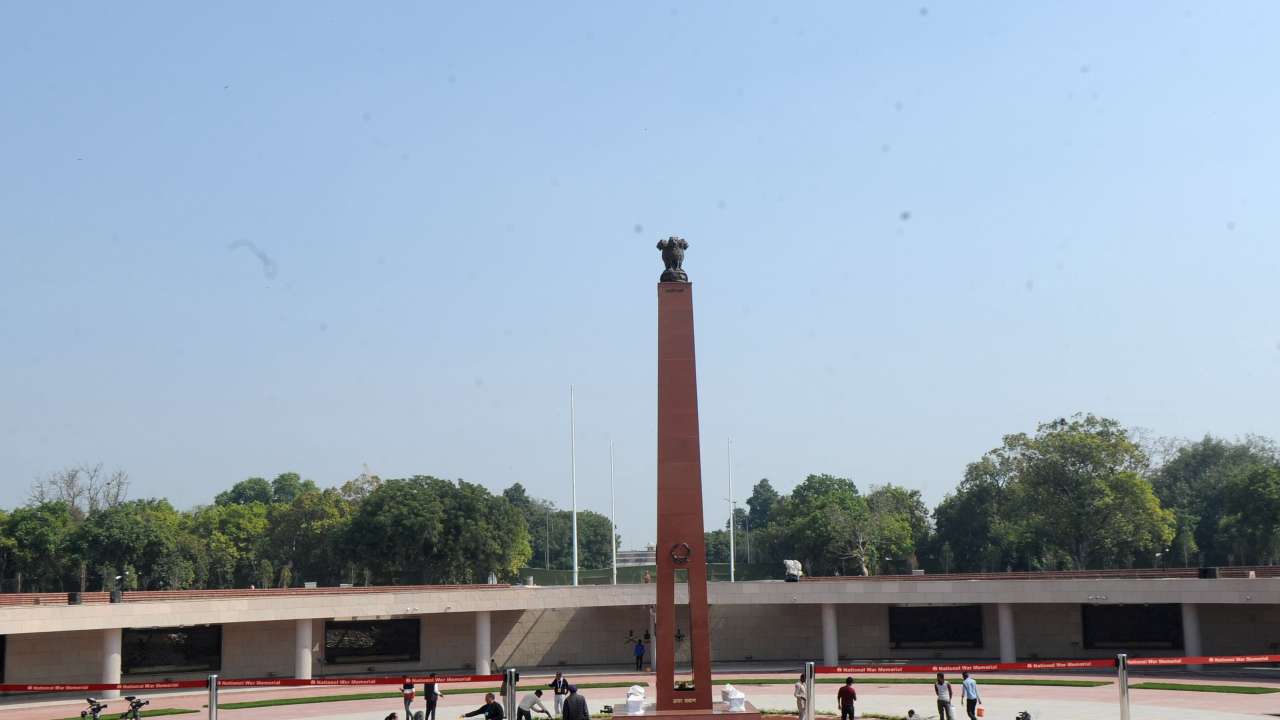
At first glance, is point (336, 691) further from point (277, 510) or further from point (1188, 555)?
point (1188, 555)

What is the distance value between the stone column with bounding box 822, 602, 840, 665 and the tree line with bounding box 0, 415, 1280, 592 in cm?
2514

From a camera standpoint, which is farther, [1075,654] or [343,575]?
[343,575]

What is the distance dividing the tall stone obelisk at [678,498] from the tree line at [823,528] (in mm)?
43748

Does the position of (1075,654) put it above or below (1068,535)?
below

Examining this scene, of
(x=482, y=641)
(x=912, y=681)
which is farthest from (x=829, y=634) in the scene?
(x=482, y=641)

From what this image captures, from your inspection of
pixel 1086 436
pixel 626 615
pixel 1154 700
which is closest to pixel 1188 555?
pixel 1086 436

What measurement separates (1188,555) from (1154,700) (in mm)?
60368


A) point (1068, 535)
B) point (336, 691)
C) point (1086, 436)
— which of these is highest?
point (1086, 436)

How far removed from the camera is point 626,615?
5575cm

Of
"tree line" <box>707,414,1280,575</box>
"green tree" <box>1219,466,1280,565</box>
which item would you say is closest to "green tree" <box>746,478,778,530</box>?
"tree line" <box>707,414,1280,575</box>

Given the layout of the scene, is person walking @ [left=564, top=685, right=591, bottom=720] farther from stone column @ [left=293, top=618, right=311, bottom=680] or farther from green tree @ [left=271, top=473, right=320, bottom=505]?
green tree @ [left=271, top=473, right=320, bottom=505]

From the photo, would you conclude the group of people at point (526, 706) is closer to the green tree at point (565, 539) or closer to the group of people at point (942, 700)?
the group of people at point (942, 700)

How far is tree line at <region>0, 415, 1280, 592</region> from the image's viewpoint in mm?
70188

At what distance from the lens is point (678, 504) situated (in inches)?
1098
